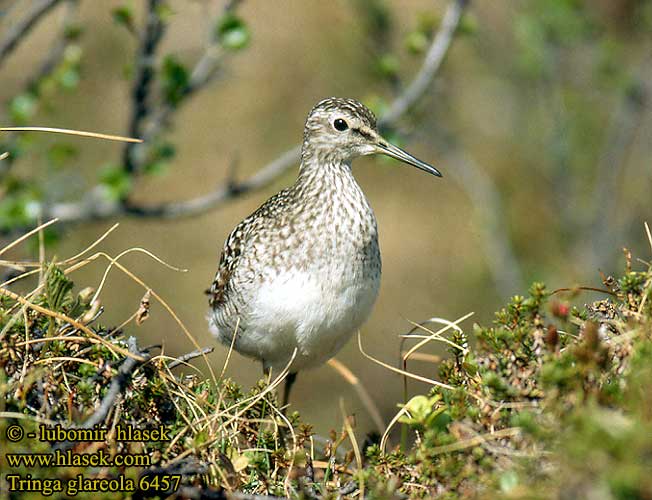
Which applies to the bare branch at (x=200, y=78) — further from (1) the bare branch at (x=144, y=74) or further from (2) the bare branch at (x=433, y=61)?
(2) the bare branch at (x=433, y=61)

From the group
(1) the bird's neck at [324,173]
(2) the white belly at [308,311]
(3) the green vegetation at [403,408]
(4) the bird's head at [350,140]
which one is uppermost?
(4) the bird's head at [350,140]

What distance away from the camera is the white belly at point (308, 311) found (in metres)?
4.86

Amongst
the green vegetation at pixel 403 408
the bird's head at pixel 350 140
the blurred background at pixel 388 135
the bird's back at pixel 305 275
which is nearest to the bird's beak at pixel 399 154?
the bird's head at pixel 350 140

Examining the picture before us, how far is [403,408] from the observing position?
11.0 ft

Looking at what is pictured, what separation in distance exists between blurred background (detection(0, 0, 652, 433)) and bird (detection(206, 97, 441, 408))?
2.87ft

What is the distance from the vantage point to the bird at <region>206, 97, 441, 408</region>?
16.0 ft

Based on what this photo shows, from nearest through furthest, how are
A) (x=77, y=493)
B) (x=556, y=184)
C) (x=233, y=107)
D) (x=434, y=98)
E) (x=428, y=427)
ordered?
(x=77, y=493), (x=428, y=427), (x=556, y=184), (x=434, y=98), (x=233, y=107)

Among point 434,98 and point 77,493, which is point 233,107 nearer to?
point 434,98

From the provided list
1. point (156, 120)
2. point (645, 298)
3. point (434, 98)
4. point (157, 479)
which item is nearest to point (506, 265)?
point (434, 98)

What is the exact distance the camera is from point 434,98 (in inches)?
433

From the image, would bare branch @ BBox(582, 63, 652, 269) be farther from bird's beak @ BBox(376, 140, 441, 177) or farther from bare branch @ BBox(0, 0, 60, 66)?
bare branch @ BBox(0, 0, 60, 66)

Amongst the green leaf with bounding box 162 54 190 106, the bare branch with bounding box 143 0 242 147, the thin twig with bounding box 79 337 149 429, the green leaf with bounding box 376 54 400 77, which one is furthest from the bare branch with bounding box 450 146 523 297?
the thin twig with bounding box 79 337 149 429

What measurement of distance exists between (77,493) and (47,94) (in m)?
4.53

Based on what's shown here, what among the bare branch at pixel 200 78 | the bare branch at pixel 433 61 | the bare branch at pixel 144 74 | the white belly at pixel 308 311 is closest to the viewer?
the white belly at pixel 308 311
